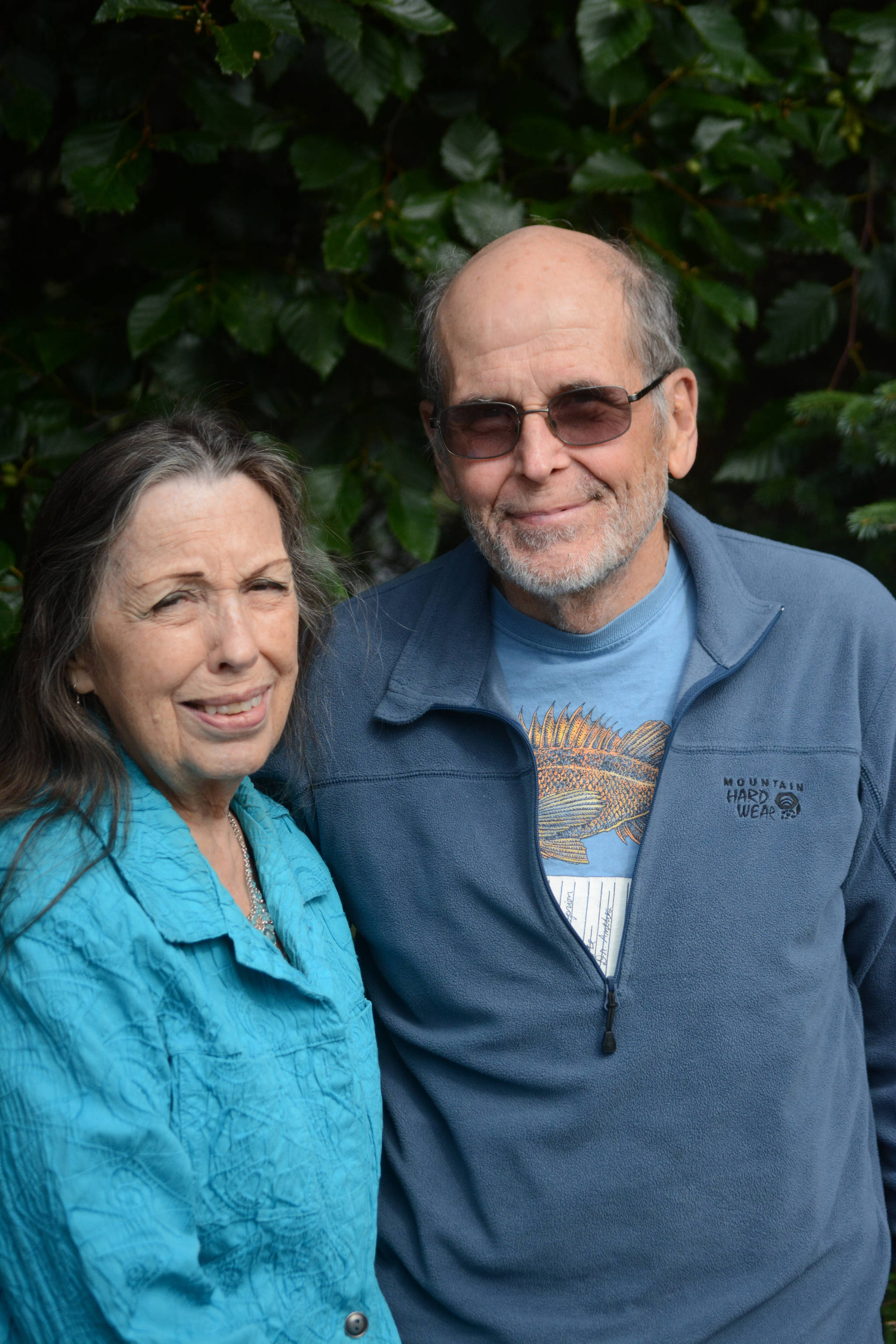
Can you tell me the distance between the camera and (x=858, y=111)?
Answer: 249cm

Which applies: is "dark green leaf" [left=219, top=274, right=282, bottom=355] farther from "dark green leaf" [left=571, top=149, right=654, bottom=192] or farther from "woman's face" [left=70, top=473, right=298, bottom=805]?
"woman's face" [left=70, top=473, right=298, bottom=805]

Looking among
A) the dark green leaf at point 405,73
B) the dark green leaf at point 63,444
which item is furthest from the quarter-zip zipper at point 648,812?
the dark green leaf at point 405,73

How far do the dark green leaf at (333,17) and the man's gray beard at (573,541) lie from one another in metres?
0.80

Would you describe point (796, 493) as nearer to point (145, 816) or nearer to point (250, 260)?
point (250, 260)

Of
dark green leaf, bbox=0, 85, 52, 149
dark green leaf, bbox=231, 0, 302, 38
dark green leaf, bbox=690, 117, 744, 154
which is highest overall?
dark green leaf, bbox=231, 0, 302, 38

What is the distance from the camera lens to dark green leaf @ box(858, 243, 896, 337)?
102 inches

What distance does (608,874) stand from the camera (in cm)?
179

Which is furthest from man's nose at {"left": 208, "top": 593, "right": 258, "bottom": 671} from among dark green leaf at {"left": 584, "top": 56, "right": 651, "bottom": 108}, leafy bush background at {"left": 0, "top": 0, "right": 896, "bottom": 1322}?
dark green leaf at {"left": 584, "top": 56, "right": 651, "bottom": 108}

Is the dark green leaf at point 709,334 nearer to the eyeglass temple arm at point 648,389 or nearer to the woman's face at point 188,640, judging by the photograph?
the eyeglass temple arm at point 648,389

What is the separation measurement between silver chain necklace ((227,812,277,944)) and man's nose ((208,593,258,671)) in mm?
322

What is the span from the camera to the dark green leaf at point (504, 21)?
224cm

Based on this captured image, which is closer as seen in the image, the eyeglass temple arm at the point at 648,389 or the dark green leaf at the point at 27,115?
the eyeglass temple arm at the point at 648,389

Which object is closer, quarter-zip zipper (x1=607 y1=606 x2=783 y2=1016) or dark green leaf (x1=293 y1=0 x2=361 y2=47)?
quarter-zip zipper (x1=607 y1=606 x2=783 y2=1016)

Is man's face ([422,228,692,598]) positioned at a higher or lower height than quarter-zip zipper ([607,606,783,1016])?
higher
